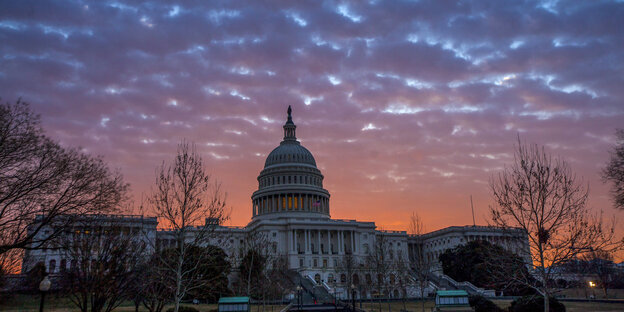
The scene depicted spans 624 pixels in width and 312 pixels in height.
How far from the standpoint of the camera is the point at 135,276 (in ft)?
→ 100

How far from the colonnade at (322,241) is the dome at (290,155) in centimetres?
3106

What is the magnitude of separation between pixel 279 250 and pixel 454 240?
167ft

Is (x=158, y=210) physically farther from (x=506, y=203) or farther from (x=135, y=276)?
(x=506, y=203)

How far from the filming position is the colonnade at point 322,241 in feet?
358

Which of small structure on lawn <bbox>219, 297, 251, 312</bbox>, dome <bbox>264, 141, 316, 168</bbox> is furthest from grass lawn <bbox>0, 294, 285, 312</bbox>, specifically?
dome <bbox>264, 141, 316, 168</bbox>

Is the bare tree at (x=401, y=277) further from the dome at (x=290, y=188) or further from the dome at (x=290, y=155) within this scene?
the dome at (x=290, y=155)

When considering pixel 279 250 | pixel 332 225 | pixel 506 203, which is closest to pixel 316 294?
pixel 279 250

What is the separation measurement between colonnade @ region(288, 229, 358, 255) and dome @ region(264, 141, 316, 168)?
102ft

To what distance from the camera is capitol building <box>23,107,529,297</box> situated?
107 metres

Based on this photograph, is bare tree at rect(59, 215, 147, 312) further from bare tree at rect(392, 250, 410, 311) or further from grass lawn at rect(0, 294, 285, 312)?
bare tree at rect(392, 250, 410, 311)

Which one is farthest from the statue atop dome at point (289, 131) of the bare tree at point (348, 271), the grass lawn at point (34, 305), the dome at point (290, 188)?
the grass lawn at point (34, 305)

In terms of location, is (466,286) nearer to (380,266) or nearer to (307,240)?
(380,266)

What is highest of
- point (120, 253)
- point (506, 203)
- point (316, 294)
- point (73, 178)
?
point (73, 178)

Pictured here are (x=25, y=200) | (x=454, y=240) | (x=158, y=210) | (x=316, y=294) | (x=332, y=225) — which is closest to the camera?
(x=25, y=200)
